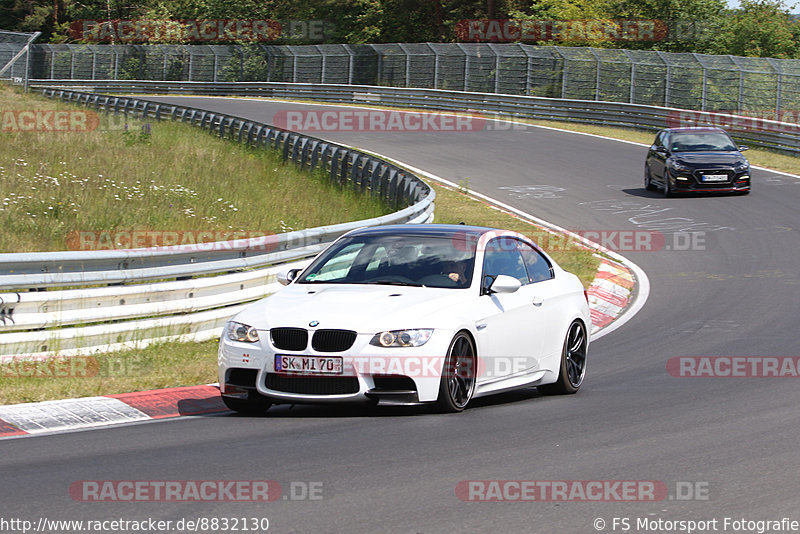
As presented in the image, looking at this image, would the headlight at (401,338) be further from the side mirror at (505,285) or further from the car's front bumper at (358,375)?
the side mirror at (505,285)

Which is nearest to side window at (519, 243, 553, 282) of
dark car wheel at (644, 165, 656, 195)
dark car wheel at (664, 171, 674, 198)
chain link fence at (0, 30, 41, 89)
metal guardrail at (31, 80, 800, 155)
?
dark car wheel at (664, 171, 674, 198)

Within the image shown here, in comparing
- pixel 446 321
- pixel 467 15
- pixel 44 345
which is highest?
pixel 467 15

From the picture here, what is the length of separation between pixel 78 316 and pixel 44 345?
45cm

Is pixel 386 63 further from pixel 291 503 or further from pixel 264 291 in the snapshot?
pixel 291 503

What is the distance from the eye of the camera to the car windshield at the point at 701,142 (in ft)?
90.6

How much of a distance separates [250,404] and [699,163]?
20698 mm

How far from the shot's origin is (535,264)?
1024 centimetres

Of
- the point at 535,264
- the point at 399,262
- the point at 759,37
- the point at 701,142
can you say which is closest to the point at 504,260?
the point at 535,264

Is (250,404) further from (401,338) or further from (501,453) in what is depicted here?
(501,453)

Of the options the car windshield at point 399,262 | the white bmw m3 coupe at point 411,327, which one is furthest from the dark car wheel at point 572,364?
the car windshield at point 399,262

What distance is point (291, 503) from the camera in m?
5.82

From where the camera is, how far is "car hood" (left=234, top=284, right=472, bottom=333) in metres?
8.20

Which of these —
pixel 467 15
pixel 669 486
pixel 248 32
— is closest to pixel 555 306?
pixel 669 486

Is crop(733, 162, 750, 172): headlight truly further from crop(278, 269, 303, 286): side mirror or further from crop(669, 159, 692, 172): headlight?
crop(278, 269, 303, 286): side mirror
